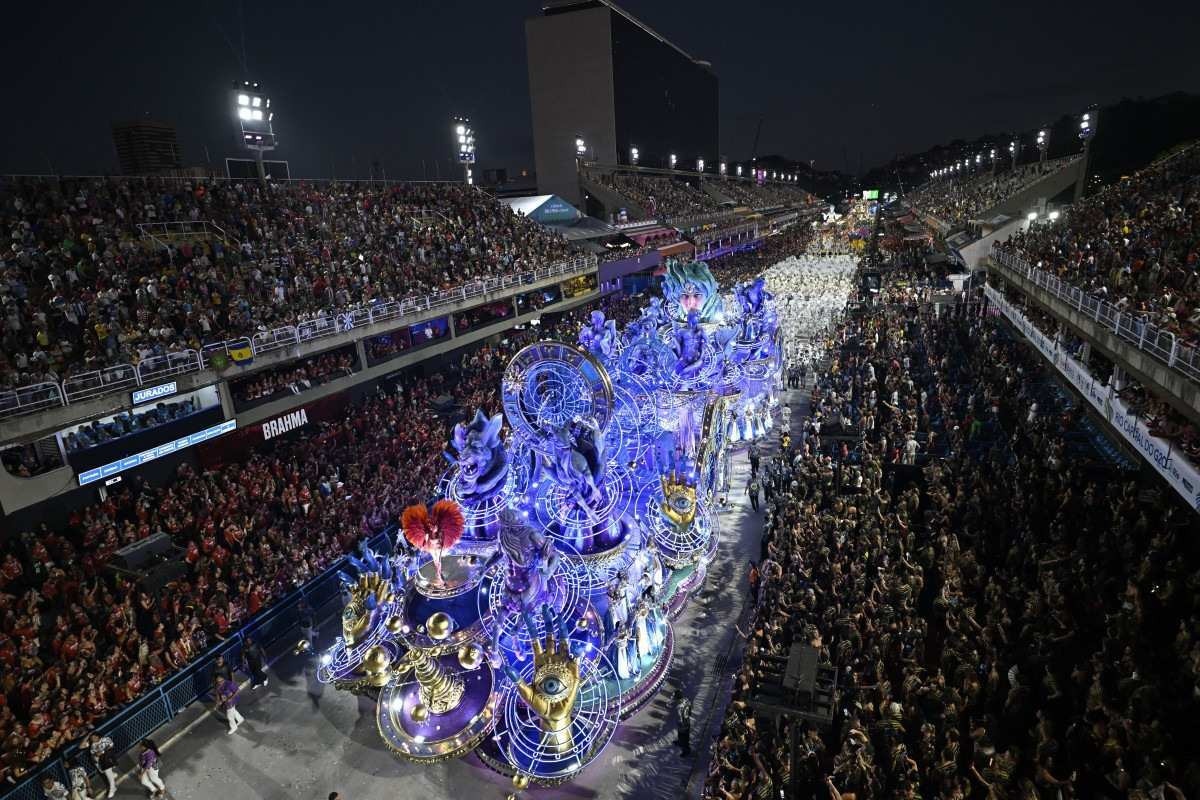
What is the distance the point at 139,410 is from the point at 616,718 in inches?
485

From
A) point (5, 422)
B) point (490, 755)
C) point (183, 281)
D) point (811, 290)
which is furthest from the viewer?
point (811, 290)

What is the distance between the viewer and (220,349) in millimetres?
15039

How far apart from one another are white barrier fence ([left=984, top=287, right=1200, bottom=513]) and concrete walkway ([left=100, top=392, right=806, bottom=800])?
6.85 meters

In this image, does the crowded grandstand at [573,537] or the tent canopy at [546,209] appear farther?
the tent canopy at [546,209]

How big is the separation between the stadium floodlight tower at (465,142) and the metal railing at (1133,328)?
109ft

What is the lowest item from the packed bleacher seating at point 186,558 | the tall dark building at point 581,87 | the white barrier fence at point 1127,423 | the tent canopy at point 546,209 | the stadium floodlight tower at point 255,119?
the packed bleacher seating at point 186,558

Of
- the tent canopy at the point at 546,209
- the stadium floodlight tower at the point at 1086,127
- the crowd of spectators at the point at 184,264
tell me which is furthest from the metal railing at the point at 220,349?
the stadium floodlight tower at the point at 1086,127

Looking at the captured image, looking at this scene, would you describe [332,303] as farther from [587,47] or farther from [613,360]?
[587,47]

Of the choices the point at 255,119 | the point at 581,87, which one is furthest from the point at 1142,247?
the point at 581,87

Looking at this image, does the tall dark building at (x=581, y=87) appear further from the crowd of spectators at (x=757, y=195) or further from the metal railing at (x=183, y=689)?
the metal railing at (x=183, y=689)

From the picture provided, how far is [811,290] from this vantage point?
41500 millimetres

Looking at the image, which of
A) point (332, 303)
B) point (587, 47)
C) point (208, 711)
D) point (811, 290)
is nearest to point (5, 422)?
point (208, 711)

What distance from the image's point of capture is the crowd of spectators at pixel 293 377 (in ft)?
55.0

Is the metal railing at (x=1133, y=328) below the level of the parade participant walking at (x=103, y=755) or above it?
above
